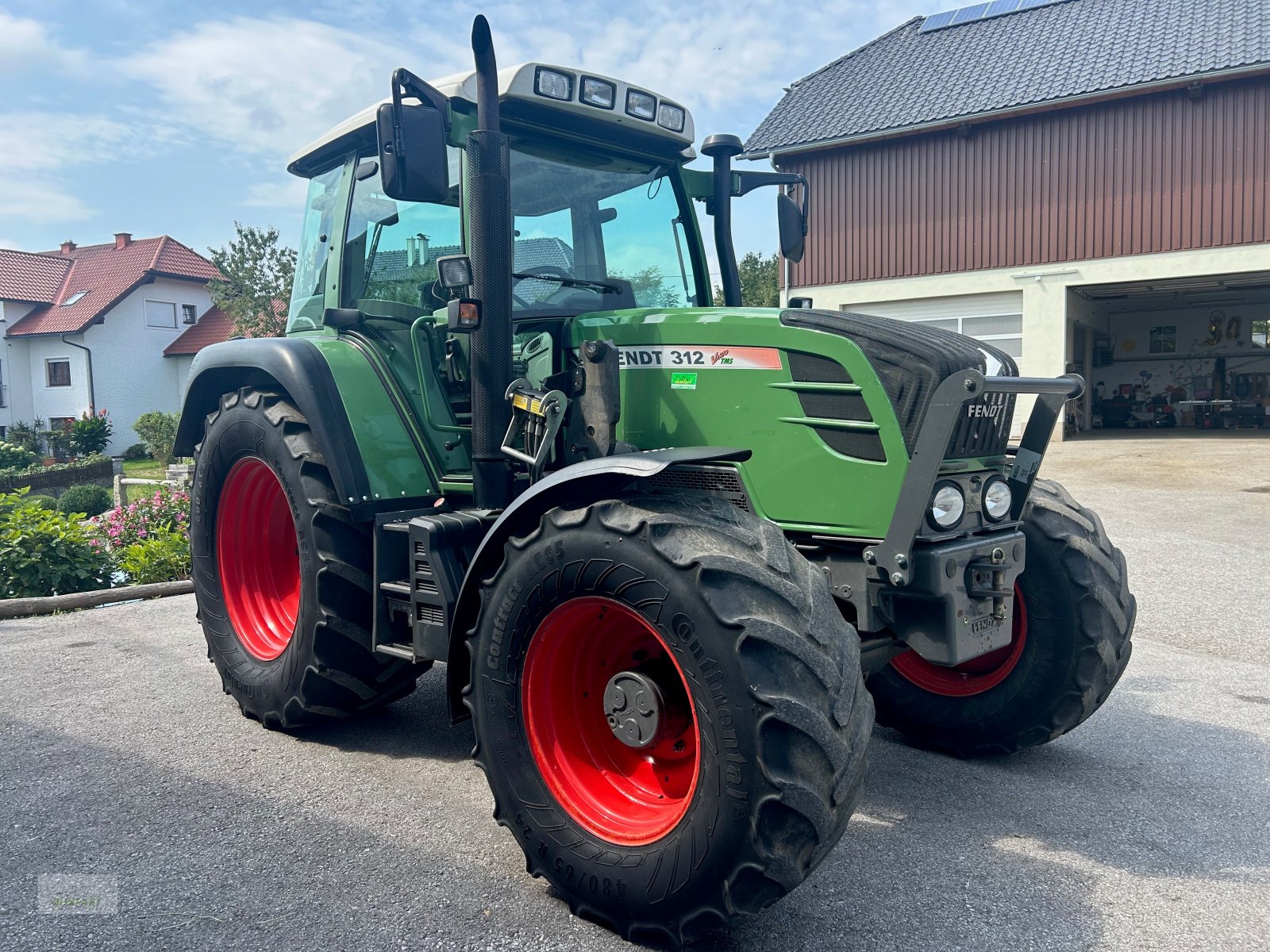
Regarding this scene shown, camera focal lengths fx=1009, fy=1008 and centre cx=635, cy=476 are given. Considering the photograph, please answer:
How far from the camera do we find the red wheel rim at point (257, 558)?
487cm

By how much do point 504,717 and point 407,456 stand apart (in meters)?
1.53

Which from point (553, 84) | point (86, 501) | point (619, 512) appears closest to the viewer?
point (619, 512)

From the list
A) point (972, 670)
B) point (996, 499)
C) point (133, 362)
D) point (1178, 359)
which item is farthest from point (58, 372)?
point (996, 499)

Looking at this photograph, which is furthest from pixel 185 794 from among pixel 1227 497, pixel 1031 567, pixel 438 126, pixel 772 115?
pixel 772 115

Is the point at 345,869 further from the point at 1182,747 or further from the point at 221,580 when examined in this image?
the point at 1182,747

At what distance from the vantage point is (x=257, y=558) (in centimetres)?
499

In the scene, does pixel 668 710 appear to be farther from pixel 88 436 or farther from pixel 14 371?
pixel 14 371

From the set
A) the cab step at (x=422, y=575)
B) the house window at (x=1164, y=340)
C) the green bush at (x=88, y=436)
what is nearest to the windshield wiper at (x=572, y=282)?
the cab step at (x=422, y=575)

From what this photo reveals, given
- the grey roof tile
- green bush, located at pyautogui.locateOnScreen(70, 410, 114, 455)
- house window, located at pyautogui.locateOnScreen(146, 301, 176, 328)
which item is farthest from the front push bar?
house window, located at pyautogui.locateOnScreen(146, 301, 176, 328)

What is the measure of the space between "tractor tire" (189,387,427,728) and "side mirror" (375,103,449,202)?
4.13ft

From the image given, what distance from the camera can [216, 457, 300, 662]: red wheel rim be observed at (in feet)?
16.0

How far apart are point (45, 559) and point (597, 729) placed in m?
6.49

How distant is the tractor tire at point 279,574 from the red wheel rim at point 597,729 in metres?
1.27

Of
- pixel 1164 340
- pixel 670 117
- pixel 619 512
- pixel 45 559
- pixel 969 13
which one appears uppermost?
pixel 969 13
